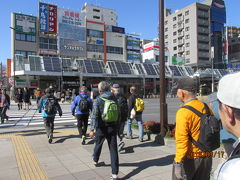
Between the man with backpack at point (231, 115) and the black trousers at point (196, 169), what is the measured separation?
54.3 inches

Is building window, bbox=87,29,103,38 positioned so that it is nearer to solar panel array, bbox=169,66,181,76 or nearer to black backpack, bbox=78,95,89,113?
solar panel array, bbox=169,66,181,76

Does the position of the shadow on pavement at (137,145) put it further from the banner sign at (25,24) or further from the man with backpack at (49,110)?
the banner sign at (25,24)

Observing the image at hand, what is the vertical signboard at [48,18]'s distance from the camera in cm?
4994

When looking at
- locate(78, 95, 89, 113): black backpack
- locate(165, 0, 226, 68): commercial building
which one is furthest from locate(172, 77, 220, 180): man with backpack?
locate(165, 0, 226, 68): commercial building

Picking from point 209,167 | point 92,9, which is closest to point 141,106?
point 209,167

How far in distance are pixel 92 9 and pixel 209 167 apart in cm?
6986

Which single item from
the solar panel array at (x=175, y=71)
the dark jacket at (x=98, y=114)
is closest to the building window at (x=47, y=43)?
the solar panel array at (x=175, y=71)

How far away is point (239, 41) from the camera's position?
9775 centimetres

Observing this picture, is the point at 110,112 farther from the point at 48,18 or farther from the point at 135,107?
the point at 48,18

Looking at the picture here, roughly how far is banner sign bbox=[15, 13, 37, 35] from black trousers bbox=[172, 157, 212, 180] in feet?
170

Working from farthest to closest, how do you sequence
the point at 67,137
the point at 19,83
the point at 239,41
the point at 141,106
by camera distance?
the point at 239,41, the point at 19,83, the point at 67,137, the point at 141,106

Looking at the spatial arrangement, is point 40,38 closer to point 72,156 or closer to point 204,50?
point 72,156

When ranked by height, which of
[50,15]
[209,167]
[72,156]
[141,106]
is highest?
[50,15]

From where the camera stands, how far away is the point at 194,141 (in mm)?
2424
